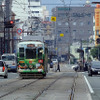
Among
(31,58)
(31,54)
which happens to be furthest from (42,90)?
(31,54)

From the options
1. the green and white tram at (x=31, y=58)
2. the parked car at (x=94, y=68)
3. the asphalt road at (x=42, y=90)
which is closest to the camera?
the asphalt road at (x=42, y=90)

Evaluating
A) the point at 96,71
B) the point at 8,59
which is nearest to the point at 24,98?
the point at 96,71

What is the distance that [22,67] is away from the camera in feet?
139

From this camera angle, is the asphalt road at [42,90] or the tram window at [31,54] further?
the tram window at [31,54]

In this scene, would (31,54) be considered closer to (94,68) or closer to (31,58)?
(31,58)

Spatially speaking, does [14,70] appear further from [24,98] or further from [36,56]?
[24,98]

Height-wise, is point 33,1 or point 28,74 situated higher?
point 33,1

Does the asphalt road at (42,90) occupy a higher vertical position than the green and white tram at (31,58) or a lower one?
lower

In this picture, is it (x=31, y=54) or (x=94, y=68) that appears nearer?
(x=31, y=54)

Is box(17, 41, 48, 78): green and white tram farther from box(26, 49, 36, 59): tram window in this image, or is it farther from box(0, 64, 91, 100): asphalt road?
box(0, 64, 91, 100): asphalt road

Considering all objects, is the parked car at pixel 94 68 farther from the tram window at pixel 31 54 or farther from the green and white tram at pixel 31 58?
the tram window at pixel 31 54

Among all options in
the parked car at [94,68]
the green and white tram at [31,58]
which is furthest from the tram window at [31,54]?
the parked car at [94,68]

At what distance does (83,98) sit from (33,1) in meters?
176

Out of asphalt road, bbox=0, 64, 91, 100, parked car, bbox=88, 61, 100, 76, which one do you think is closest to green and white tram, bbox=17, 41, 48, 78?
asphalt road, bbox=0, 64, 91, 100
